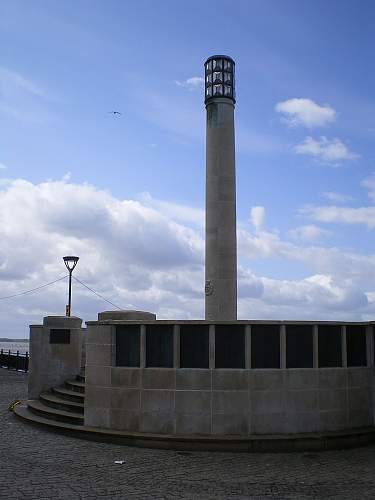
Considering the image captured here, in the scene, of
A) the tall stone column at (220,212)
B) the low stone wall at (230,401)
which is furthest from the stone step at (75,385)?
the tall stone column at (220,212)

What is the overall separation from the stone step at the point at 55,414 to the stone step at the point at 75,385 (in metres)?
1.25

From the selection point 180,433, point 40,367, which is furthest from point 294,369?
point 40,367

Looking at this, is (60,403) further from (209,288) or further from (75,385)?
(209,288)

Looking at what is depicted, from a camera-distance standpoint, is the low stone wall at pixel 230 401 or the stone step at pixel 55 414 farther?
the stone step at pixel 55 414

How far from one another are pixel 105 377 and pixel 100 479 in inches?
197

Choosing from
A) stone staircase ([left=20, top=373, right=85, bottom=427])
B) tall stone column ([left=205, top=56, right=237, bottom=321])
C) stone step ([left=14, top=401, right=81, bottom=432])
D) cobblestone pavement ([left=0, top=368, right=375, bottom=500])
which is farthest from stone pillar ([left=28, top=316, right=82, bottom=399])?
tall stone column ([left=205, top=56, right=237, bottom=321])

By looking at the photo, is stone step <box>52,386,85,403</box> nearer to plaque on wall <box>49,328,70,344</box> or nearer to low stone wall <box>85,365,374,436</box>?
plaque on wall <box>49,328,70,344</box>

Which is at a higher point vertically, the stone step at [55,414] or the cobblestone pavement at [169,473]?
the stone step at [55,414]

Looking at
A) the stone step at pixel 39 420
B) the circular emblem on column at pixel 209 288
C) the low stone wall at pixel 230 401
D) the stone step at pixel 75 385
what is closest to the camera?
the low stone wall at pixel 230 401

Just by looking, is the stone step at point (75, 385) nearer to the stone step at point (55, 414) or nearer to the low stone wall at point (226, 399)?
the stone step at point (55, 414)

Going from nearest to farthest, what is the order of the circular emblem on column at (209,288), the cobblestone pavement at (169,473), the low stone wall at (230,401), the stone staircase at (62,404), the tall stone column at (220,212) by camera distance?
the cobblestone pavement at (169,473) → the low stone wall at (230,401) → the stone staircase at (62,404) → the tall stone column at (220,212) → the circular emblem on column at (209,288)

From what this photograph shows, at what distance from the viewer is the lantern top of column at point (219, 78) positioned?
2742 cm

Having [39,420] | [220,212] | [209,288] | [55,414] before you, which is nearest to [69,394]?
[55,414]

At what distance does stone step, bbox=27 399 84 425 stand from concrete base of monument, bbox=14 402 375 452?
140cm
